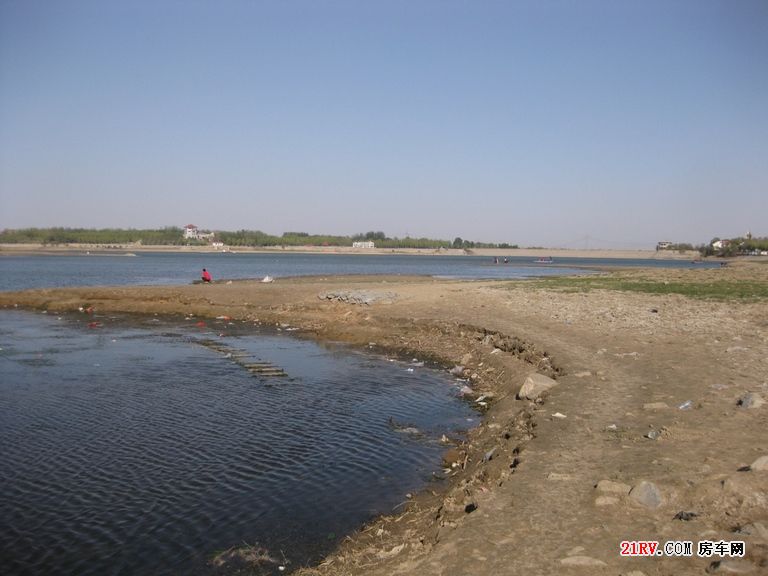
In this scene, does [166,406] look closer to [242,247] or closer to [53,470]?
[53,470]

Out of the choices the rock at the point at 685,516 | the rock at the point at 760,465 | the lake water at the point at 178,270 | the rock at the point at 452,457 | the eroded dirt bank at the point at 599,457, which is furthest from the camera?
the lake water at the point at 178,270

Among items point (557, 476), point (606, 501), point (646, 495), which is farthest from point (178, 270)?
point (646, 495)

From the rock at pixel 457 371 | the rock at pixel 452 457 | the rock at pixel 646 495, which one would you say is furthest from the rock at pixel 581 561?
the rock at pixel 457 371

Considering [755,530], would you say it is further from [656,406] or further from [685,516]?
[656,406]

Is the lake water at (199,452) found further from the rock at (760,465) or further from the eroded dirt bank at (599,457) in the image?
the rock at (760,465)

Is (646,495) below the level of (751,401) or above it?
below

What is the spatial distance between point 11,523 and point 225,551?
3.13m

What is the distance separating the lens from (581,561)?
518 cm

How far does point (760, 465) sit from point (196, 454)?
27.2 feet

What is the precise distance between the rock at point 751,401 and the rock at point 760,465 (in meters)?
2.79

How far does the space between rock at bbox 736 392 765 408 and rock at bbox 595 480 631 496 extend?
12.5ft

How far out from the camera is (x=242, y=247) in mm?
197625

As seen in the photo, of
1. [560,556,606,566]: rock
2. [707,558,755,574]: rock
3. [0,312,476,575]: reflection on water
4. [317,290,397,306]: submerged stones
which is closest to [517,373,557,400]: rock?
[0,312,476,575]: reflection on water

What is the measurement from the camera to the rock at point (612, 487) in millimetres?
6465
